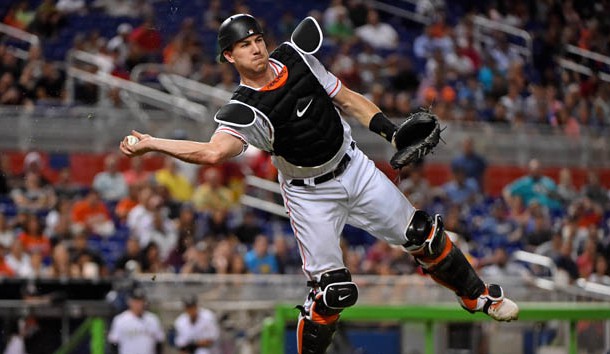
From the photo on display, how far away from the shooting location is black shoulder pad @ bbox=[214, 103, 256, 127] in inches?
258

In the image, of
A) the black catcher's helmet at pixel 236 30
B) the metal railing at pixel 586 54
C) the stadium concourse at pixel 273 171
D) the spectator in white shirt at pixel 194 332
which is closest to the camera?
the black catcher's helmet at pixel 236 30

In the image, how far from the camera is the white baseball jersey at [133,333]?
10.3 metres

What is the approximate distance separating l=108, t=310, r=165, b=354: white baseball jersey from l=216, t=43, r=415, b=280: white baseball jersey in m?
3.58

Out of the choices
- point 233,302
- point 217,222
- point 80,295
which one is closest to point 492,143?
point 217,222

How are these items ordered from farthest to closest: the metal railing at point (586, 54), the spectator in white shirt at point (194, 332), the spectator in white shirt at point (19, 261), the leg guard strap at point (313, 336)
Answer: the metal railing at point (586, 54) → the spectator in white shirt at point (19, 261) → the spectator in white shirt at point (194, 332) → the leg guard strap at point (313, 336)

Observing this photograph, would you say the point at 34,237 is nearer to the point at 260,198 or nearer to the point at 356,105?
the point at 260,198

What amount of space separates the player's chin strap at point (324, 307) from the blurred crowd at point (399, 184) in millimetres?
4522

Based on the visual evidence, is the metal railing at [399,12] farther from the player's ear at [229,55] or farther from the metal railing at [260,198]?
the player's ear at [229,55]

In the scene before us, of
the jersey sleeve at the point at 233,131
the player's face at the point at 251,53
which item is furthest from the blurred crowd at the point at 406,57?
the jersey sleeve at the point at 233,131

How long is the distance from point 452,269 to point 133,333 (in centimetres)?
393

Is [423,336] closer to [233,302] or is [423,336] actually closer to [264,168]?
[233,302]

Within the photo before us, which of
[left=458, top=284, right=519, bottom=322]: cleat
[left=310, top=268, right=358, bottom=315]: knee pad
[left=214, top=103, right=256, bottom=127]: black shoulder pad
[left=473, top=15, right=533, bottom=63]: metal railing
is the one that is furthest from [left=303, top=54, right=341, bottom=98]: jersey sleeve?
[left=473, top=15, right=533, bottom=63]: metal railing

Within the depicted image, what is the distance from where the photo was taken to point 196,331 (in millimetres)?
10539

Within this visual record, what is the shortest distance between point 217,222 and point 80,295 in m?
2.20
